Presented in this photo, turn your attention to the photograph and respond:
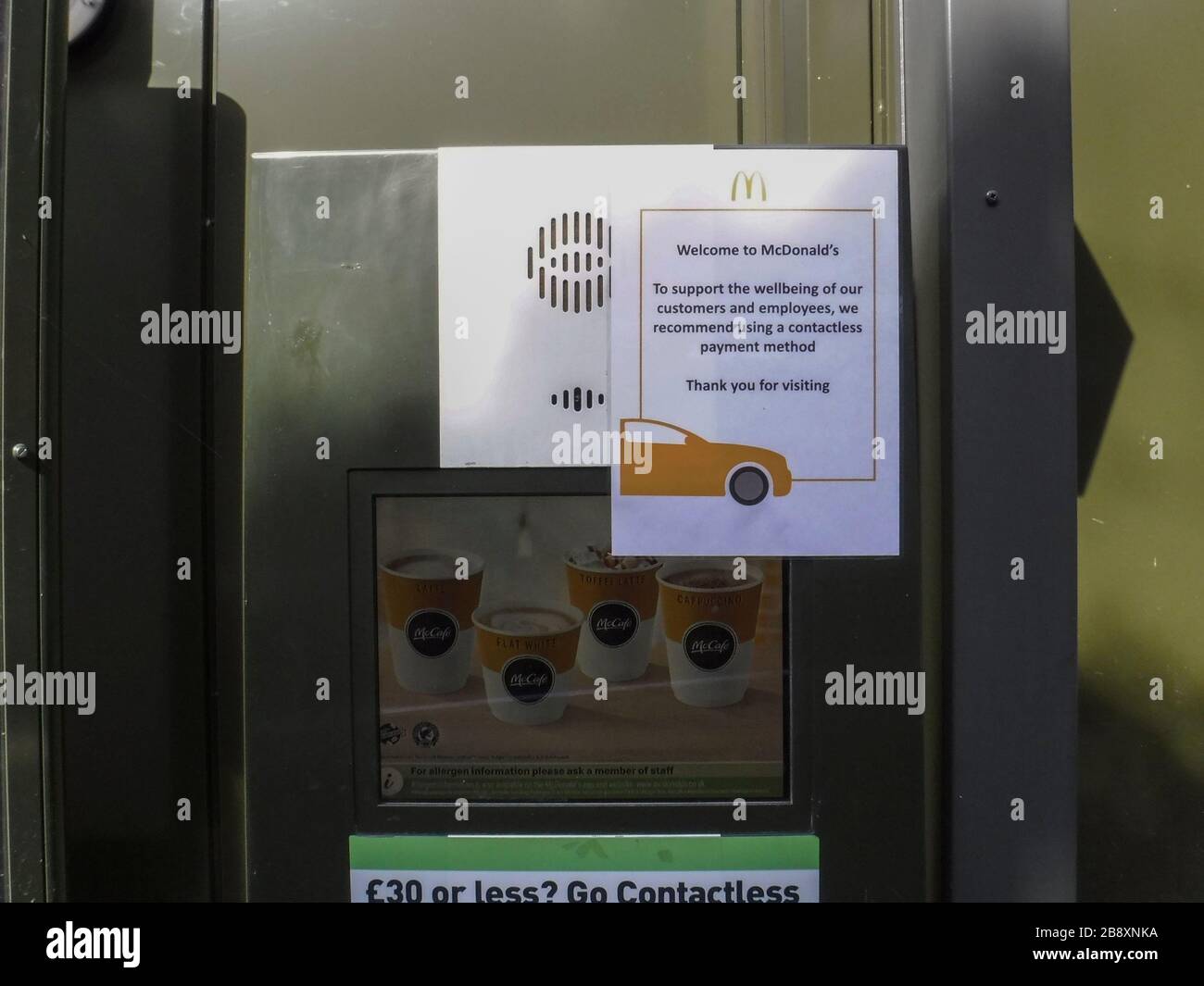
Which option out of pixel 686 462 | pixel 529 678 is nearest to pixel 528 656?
pixel 529 678

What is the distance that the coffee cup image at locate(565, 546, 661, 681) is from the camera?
4.25 ft

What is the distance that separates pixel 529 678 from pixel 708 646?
267 mm

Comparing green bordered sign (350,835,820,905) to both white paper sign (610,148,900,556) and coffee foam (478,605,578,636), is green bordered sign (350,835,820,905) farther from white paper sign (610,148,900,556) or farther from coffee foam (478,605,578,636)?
white paper sign (610,148,900,556)

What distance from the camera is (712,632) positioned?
128 centimetres

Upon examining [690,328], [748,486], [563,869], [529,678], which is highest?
[690,328]

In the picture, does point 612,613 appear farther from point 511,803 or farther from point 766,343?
point 766,343

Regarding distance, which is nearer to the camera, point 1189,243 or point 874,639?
point 874,639

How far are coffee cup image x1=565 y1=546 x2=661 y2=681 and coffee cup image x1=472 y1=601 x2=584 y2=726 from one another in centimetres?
2

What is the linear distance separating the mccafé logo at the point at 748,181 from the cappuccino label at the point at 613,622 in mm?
616

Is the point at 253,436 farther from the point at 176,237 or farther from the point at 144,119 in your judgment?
the point at 144,119

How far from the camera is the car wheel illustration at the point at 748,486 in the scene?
127cm

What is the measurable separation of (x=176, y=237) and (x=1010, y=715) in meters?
1.53
